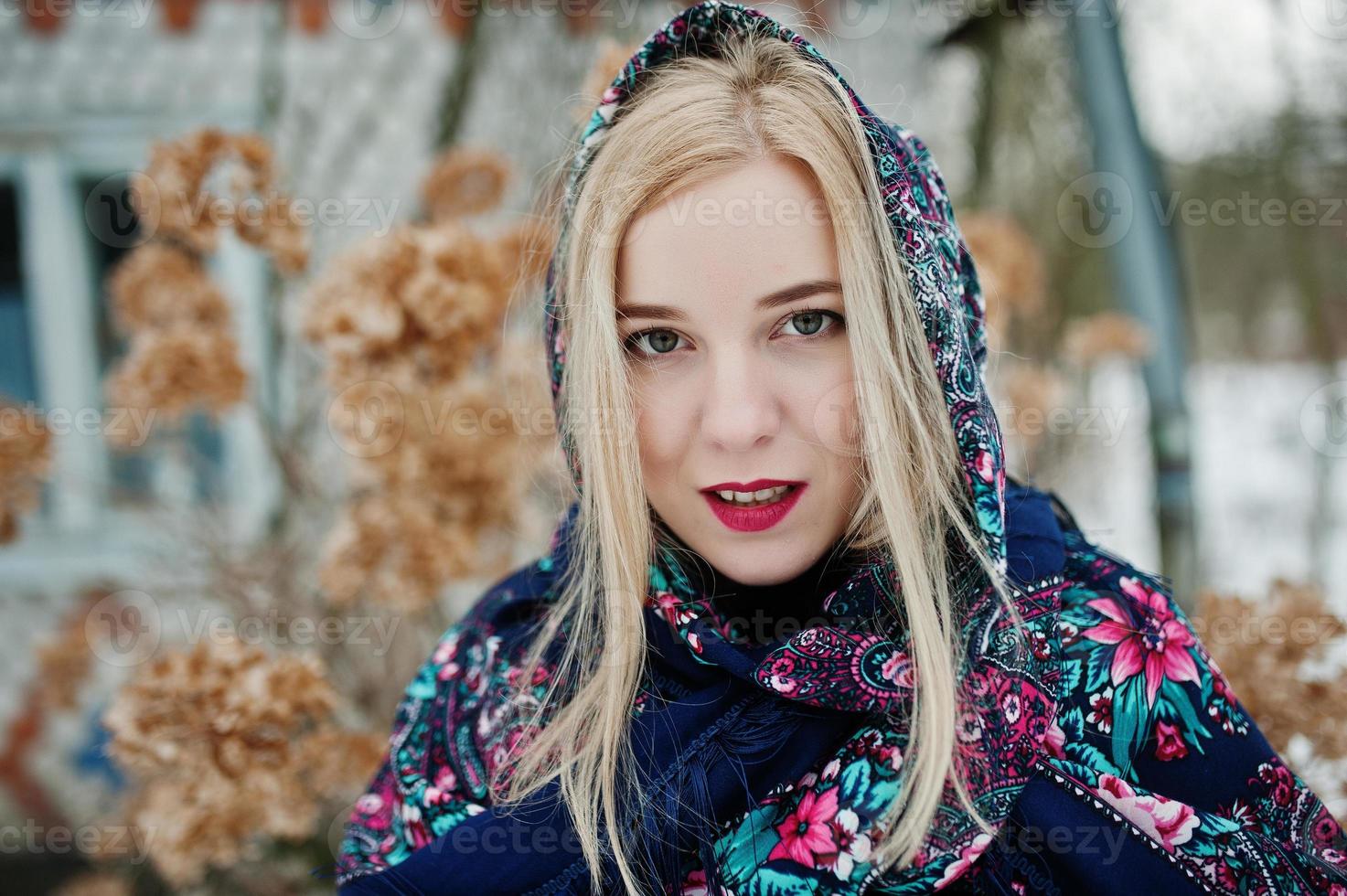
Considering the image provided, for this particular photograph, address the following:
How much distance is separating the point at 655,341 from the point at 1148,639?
25.9 inches

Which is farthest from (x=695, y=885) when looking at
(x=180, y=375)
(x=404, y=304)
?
(x=180, y=375)

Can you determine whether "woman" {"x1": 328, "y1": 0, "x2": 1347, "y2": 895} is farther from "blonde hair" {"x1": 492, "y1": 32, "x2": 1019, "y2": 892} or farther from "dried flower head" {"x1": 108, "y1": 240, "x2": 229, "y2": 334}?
"dried flower head" {"x1": 108, "y1": 240, "x2": 229, "y2": 334}

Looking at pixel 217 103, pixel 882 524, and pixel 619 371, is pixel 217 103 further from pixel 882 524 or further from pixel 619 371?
pixel 882 524

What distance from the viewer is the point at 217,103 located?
2.58m

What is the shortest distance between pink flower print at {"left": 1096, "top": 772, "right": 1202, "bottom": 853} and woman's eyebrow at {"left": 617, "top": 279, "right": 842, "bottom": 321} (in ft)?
2.02

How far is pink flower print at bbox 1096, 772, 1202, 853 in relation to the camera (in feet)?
2.84

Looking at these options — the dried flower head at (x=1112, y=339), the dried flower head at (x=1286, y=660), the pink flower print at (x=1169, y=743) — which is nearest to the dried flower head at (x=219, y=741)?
the pink flower print at (x=1169, y=743)

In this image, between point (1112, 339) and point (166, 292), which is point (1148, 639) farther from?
point (166, 292)

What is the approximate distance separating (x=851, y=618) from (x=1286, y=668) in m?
0.67

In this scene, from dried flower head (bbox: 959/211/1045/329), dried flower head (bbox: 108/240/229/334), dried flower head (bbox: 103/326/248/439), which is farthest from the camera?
dried flower head (bbox: 959/211/1045/329)

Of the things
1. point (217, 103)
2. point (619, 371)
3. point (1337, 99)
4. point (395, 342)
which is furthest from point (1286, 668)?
point (217, 103)

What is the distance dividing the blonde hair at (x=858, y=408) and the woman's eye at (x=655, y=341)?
0.10ft

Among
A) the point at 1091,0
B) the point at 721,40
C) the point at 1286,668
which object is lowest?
the point at 1286,668

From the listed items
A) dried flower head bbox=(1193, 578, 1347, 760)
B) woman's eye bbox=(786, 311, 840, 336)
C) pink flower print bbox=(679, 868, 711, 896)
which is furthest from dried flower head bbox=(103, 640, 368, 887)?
dried flower head bbox=(1193, 578, 1347, 760)
